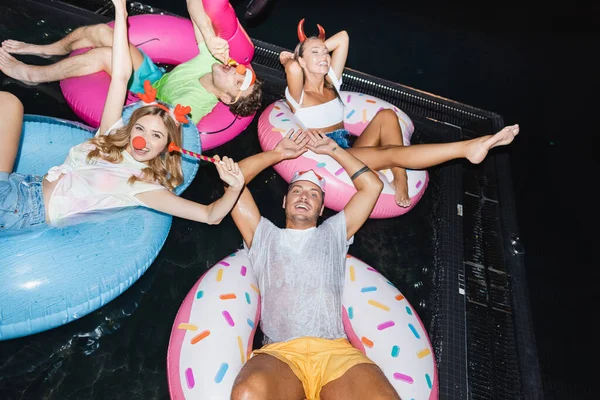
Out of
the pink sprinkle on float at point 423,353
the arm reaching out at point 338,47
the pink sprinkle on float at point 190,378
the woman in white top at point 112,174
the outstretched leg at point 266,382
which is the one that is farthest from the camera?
the arm reaching out at point 338,47

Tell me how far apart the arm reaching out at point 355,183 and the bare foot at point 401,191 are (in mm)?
348

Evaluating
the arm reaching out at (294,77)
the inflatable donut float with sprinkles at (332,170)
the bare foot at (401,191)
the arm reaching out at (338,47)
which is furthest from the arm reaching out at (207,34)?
the bare foot at (401,191)

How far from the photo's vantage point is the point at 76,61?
266 cm

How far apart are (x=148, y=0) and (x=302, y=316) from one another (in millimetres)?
3133

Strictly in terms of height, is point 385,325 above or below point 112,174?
below

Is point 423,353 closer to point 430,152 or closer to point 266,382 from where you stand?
point 266,382

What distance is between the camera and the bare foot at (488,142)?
2.23 meters

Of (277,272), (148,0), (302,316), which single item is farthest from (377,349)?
(148,0)

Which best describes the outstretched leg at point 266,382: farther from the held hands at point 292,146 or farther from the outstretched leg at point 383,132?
the outstretched leg at point 383,132

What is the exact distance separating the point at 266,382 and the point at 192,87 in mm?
1654

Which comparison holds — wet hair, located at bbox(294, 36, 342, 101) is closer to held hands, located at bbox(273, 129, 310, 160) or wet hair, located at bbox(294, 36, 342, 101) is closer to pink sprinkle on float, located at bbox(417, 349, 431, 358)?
held hands, located at bbox(273, 129, 310, 160)

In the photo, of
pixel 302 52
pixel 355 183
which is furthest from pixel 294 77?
pixel 355 183

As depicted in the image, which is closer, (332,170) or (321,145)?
(321,145)

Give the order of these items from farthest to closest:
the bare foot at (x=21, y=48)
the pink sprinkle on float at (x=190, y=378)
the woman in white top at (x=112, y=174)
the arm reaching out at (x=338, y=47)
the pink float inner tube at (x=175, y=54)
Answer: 1. the arm reaching out at (x=338, y=47)
2. the bare foot at (x=21, y=48)
3. the pink float inner tube at (x=175, y=54)
4. the woman in white top at (x=112, y=174)
5. the pink sprinkle on float at (x=190, y=378)
